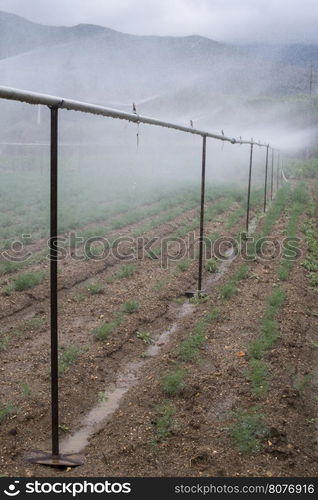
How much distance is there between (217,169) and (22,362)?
27.4 meters

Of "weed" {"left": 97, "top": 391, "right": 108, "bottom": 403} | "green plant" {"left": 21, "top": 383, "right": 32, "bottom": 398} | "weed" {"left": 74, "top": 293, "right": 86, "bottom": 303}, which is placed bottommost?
"weed" {"left": 97, "top": 391, "right": 108, "bottom": 403}

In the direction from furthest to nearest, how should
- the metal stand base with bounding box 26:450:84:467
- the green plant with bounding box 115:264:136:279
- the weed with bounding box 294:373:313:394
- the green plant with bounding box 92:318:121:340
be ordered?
the green plant with bounding box 115:264:136:279, the green plant with bounding box 92:318:121:340, the weed with bounding box 294:373:313:394, the metal stand base with bounding box 26:450:84:467

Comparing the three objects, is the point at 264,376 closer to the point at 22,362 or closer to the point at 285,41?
the point at 22,362

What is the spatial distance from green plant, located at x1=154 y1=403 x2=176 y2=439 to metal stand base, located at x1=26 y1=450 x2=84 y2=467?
58cm

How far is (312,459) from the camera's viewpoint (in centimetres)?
396

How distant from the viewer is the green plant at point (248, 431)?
401 centimetres

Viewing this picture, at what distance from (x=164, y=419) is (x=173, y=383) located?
22.5 inches

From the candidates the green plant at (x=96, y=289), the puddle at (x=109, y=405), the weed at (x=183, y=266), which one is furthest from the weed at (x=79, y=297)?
the weed at (x=183, y=266)

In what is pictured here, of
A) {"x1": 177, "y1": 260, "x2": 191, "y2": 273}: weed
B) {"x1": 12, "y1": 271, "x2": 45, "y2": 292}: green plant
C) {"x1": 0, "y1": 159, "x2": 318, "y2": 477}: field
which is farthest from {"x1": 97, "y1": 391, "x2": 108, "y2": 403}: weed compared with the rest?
{"x1": 177, "y1": 260, "x2": 191, "y2": 273}: weed

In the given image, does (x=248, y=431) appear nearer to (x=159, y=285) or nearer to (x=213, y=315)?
(x=213, y=315)

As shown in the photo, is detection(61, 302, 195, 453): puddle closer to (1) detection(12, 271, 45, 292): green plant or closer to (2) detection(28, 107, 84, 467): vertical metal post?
(2) detection(28, 107, 84, 467): vertical metal post

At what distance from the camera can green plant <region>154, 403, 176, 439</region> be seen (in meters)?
4.23

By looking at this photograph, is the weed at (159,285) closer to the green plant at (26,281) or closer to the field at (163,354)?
the field at (163,354)

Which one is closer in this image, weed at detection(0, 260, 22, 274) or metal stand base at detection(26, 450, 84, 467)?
metal stand base at detection(26, 450, 84, 467)
